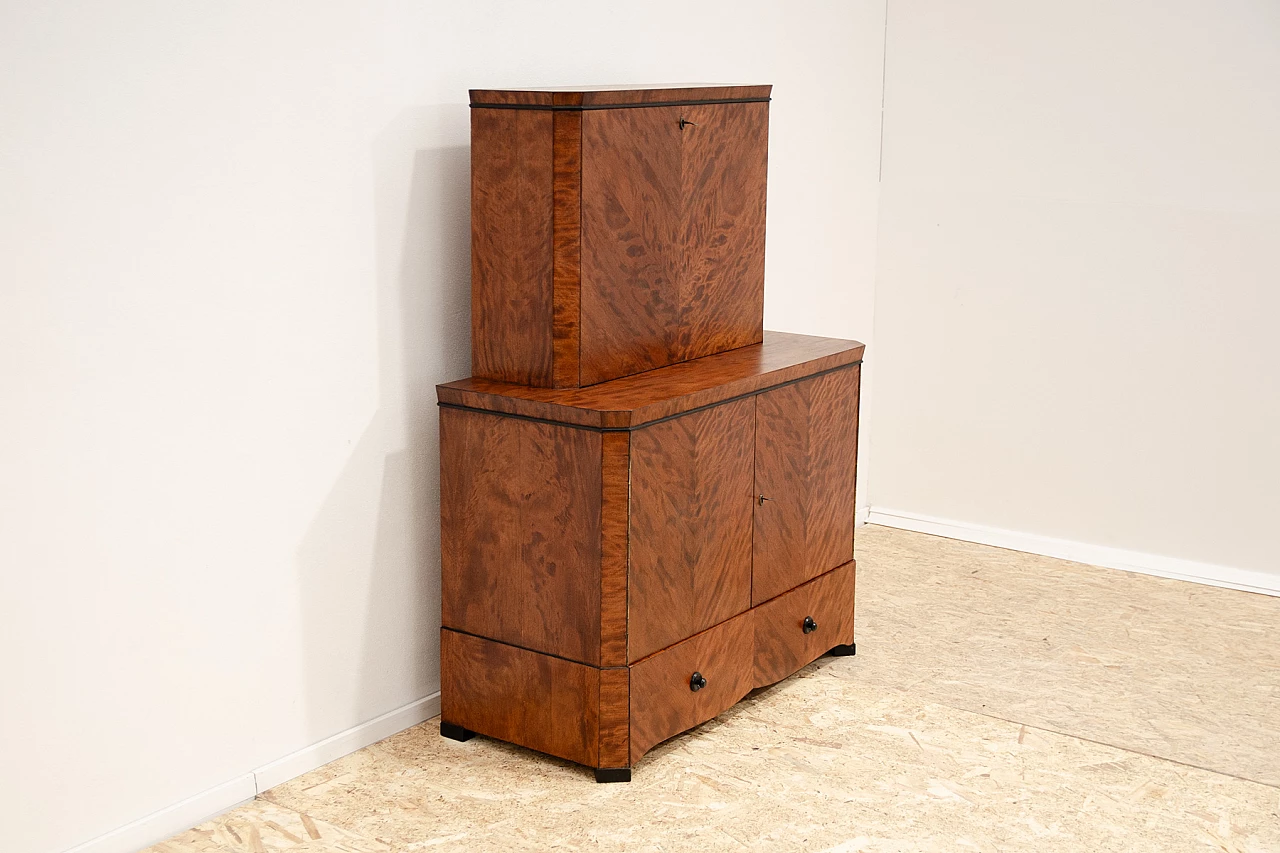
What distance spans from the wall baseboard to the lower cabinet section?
9 cm

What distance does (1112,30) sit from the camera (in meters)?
4.01

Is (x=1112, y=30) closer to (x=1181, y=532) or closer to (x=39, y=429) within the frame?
(x=1181, y=532)

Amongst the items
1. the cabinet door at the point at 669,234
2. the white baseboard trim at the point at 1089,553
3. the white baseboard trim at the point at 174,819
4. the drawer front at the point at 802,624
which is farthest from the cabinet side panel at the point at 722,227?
the white baseboard trim at the point at 1089,553

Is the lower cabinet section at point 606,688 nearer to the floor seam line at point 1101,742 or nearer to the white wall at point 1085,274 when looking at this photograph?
the floor seam line at point 1101,742

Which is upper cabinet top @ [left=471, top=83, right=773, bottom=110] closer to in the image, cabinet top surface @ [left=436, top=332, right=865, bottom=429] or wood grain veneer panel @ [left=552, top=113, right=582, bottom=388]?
wood grain veneer panel @ [left=552, top=113, right=582, bottom=388]

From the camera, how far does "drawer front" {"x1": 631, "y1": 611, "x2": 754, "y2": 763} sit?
8.83ft

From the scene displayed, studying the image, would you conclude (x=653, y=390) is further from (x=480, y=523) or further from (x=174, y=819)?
(x=174, y=819)

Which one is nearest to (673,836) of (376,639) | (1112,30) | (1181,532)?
(376,639)

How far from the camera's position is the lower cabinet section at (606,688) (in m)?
2.65

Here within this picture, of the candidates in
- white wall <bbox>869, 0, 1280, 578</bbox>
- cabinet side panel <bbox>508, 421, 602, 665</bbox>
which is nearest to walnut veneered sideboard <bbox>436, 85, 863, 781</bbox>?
cabinet side panel <bbox>508, 421, 602, 665</bbox>

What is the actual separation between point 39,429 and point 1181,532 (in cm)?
331

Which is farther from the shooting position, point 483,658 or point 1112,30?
point 1112,30

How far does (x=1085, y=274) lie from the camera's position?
4.16m

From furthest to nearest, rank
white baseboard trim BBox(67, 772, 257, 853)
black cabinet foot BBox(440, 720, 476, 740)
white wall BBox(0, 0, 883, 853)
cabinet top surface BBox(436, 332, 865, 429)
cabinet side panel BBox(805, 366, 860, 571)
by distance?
1. cabinet side panel BBox(805, 366, 860, 571)
2. black cabinet foot BBox(440, 720, 476, 740)
3. cabinet top surface BBox(436, 332, 865, 429)
4. white baseboard trim BBox(67, 772, 257, 853)
5. white wall BBox(0, 0, 883, 853)
